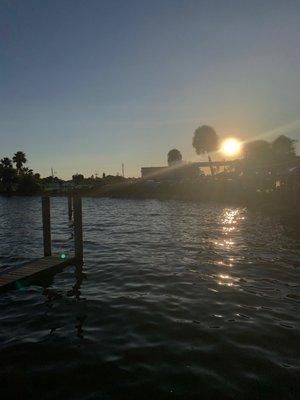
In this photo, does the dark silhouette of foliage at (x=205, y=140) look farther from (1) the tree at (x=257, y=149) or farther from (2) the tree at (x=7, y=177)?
(2) the tree at (x=7, y=177)

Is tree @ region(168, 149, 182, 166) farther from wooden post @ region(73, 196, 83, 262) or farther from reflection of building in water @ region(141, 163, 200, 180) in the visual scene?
wooden post @ region(73, 196, 83, 262)

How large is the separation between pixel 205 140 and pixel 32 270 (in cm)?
8532

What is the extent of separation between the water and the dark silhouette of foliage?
7948 cm

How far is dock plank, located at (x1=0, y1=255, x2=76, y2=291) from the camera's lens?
11705 mm

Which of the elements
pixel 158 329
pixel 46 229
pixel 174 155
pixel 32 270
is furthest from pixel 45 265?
pixel 174 155

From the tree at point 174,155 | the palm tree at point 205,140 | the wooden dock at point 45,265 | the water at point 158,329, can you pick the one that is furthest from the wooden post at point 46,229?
the tree at point 174,155

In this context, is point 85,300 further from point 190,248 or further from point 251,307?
point 190,248

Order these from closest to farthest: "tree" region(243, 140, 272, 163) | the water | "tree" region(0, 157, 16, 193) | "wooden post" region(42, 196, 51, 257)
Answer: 1. the water
2. "wooden post" region(42, 196, 51, 257)
3. "tree" region(243, 140, 272, 163)
4. "tree" region(0, 157, 16, 193)

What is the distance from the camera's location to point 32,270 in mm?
12977

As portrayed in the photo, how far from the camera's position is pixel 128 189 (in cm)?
8088

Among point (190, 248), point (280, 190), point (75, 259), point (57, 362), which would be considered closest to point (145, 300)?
point (57, 362)

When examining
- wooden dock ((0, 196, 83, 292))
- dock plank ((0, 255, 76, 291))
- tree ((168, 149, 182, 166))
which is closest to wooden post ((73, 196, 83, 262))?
wooden dock ((0, 196, 83, 292))

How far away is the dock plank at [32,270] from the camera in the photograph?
11.7 m

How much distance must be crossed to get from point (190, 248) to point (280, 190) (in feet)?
120
